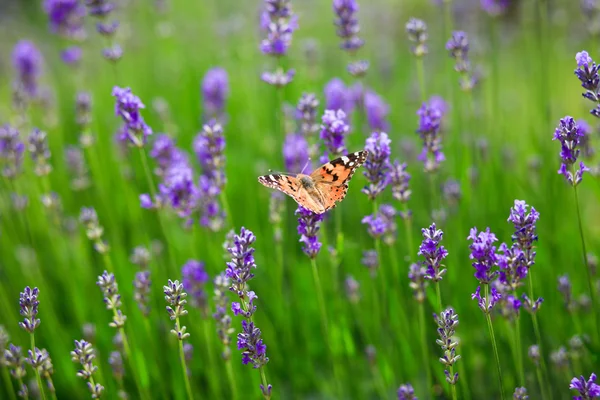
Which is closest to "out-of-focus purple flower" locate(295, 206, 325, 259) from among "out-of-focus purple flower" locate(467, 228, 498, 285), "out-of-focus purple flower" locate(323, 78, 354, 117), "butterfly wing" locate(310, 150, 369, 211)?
"butterfly wing" locate(310, 150, 369, 211)

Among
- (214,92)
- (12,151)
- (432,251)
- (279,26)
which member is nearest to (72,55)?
(214,92)

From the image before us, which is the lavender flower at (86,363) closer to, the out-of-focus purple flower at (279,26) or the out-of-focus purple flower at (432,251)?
the out-of-focus purple flower at (432,251)

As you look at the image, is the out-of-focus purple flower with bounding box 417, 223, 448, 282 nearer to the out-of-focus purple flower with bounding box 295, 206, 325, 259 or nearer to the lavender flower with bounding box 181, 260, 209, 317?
the out-of-focus purple flower with bounding box 295, 206, 325, 259

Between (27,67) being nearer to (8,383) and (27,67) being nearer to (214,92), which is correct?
(214,92)

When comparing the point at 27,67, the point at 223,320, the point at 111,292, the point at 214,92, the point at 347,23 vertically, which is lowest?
the point at 223,320

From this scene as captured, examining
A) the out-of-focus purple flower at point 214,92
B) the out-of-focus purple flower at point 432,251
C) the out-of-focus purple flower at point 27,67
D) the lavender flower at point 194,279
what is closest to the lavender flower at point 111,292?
the lavender flower at point 194,279

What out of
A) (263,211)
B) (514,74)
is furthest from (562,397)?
(514,74)

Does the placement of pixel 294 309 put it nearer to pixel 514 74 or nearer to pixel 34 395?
pixel 34 395
